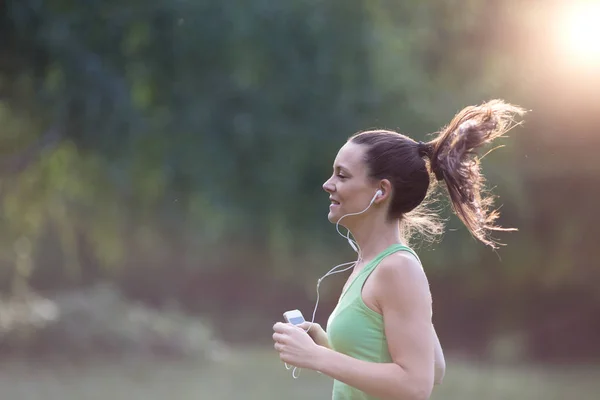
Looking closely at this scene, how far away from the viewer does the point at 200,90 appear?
19.5 feet

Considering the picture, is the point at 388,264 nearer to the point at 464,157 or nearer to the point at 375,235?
the point at 375,235

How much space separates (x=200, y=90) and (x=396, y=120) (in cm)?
141

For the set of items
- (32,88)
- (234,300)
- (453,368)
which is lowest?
(453,368)

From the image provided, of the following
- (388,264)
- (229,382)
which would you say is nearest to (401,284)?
(388,264)

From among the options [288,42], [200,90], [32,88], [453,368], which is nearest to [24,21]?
[32,88]

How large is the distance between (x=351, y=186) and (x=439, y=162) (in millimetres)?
193

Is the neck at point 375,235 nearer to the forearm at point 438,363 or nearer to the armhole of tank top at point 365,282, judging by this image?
the armhole of tank top at point 365,282

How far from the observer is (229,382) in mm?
7250

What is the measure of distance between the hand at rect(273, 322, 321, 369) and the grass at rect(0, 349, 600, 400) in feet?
18.4

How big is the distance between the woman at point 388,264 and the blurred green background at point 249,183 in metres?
3.83

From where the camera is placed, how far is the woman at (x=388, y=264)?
151cm

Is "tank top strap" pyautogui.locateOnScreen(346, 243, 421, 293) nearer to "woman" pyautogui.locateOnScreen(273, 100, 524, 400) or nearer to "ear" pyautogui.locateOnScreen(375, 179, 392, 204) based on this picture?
"woman" pyautogui.locateOnScreen(273, 100, 524, 400)

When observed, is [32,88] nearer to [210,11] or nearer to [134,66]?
[134,66]

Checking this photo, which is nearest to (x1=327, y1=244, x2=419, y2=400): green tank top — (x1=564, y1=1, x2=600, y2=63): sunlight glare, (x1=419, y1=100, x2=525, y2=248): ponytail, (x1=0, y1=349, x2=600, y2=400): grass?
(x1=419, y1=100, x2=525, y2=248): ponytail
